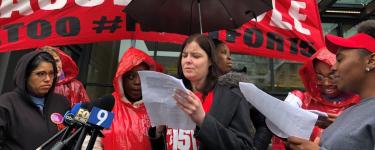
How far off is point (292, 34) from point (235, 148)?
2261 mm

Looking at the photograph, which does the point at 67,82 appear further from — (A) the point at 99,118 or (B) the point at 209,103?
(A) the point at 99,118

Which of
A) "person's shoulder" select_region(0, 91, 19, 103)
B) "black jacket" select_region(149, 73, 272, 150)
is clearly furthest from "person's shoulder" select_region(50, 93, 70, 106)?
"black jacket" select_region(149, 73, 272, 150)

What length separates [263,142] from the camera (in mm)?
2381

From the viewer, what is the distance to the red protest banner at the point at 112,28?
342 cm

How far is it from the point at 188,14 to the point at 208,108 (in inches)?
64.2

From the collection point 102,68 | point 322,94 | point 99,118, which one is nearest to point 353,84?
point 99,118

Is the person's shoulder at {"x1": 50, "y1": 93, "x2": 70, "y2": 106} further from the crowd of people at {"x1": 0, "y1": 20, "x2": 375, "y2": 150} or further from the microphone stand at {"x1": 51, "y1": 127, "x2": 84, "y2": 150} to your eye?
the microphone stand at {"x1": 51, "y1": 127, "x2": 84, "y2": 150}

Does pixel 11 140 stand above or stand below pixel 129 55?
below

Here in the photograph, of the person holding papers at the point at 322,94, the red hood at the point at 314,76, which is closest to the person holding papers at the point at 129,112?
the person holding papers at the point at 322,94

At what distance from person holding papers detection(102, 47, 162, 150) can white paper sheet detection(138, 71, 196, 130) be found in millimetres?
980

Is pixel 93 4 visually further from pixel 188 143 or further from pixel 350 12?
pixel 350 12

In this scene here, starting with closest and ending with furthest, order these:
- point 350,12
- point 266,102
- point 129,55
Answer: point 266,102 < point 129,55 < point 350,12

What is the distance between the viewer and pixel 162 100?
6.51 ft

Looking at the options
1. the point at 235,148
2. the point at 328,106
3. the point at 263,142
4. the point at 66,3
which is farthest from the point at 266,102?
the point at 66,3
